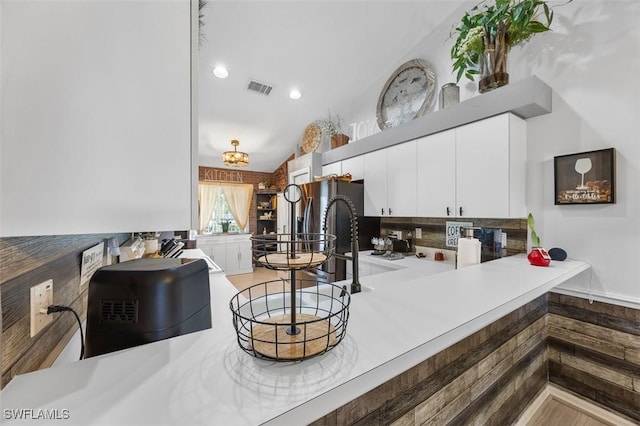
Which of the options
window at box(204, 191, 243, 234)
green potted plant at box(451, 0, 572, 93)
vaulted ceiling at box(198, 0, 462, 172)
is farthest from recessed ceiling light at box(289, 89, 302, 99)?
window at box(204, 191, 243, 234)

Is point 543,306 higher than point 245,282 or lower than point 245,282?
higher

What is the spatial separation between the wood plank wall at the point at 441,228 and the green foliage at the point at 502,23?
1322mm

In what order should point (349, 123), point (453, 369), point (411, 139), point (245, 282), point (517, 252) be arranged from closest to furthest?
point (453, 369)
point (517, 252)
point (411, 139)
point (349, 123)
point (245, 282)

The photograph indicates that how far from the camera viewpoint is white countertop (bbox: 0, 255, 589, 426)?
435mm

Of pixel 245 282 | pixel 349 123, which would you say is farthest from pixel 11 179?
pixel 245 282

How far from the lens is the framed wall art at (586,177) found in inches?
64.8

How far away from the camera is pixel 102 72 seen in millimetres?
482

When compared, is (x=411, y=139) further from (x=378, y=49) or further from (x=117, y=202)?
(x=117, y=202)

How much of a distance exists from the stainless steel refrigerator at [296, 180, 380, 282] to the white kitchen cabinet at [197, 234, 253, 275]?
93.4 inches

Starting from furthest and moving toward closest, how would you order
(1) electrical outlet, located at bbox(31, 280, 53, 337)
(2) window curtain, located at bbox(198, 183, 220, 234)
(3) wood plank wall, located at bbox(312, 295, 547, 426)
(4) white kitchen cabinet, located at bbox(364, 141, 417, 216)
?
(2) window curtain, located at bbox(198, 183, 220, 234), (4) white kitchen cabinet, located at bbox(364, 141, 417, 216), (3) wood plank wall, located at bbox(312, 295, 547, 426), (1) electrical outlet, located at bbox(31, 280, 53, 337)

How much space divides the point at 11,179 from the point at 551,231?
2.75 metres

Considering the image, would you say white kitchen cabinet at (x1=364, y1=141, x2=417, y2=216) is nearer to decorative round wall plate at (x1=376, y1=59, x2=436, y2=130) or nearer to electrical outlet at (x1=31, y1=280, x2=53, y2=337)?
decorative round wall plate at (x1=376, y1=59, x2=436, y2=130)

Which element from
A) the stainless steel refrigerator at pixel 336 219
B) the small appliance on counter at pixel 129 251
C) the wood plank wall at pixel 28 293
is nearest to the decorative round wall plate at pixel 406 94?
the stainless steel refrigerator at pixel 336 219

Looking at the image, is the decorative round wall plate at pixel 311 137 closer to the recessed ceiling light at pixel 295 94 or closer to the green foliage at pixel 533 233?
the recessed ceiling light at pixel 295 94
